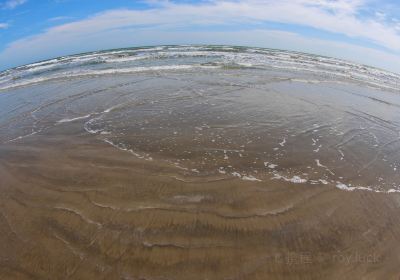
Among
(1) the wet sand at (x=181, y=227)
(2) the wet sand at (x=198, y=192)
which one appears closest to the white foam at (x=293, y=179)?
(2) the wet sand at (x=198, y=192)

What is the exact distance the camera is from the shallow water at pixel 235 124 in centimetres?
976

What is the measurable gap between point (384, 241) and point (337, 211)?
121cm

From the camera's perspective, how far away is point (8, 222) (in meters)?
7.02

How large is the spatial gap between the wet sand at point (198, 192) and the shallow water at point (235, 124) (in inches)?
3.6

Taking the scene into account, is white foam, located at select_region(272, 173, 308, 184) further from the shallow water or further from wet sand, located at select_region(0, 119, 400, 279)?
wet sand, located at select_region(0, 119, 400, 279)

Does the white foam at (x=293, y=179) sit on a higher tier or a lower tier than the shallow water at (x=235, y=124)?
lower

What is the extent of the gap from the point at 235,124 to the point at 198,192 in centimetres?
616

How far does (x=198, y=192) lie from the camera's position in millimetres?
8062

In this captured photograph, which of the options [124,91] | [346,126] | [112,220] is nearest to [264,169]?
[112,220]

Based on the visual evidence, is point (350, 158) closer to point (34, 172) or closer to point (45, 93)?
point (34, 172)

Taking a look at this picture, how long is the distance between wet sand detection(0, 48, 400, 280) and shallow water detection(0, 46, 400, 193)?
0.09m

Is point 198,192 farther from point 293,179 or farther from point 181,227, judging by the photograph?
point 293,179

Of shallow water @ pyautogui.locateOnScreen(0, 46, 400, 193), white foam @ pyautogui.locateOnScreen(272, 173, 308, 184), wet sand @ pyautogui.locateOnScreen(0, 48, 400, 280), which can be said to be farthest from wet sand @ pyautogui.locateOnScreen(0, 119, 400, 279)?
shallow water @ pyautogui.locateOnScreen(0, 46, 400, 193)

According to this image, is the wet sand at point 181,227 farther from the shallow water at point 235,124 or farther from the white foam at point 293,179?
the shallow water at point 235,124
